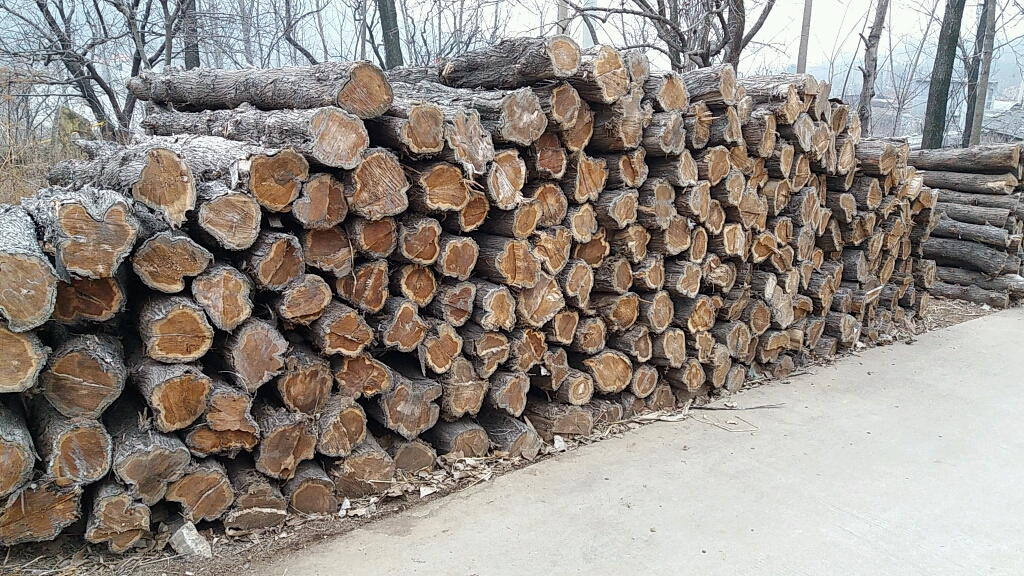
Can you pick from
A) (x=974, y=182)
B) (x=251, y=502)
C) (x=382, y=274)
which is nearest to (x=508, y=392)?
(x=382, y=274)

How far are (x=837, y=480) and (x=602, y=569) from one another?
159 centimetres

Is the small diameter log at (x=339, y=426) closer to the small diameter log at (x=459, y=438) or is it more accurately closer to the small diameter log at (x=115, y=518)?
the small diameter log at (x=459, y=438)

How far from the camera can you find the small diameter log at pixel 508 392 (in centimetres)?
386

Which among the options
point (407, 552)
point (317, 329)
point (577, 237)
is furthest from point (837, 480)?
point (317, 329)

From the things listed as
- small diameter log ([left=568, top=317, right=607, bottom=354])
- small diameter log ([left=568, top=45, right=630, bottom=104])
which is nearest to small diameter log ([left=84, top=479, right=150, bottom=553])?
small diameter log ([left=568, top=317, right=607, bottom=354])

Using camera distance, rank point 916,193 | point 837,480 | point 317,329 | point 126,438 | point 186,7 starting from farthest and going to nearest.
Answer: point 186,7 → point 916,193 → point 837,480 → point 317,329 → point 126,438

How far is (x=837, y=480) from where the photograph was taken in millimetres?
3748

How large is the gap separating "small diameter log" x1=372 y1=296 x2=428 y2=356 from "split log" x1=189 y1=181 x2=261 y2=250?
2.48 ft

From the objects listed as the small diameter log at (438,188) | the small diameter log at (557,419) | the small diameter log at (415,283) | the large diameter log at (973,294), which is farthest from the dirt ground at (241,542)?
the large diameter log at (973,294)

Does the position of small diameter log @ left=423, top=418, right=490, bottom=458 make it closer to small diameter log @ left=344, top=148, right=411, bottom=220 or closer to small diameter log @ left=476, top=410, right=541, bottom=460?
small diameter log @ left=476, top=410, right=541, bottom=460

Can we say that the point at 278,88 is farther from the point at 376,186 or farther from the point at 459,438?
the point at 459,438

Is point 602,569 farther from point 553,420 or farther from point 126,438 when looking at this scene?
point 126,438

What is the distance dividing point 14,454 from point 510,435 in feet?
7.35

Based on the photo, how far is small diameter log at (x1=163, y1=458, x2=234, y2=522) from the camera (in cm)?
288
